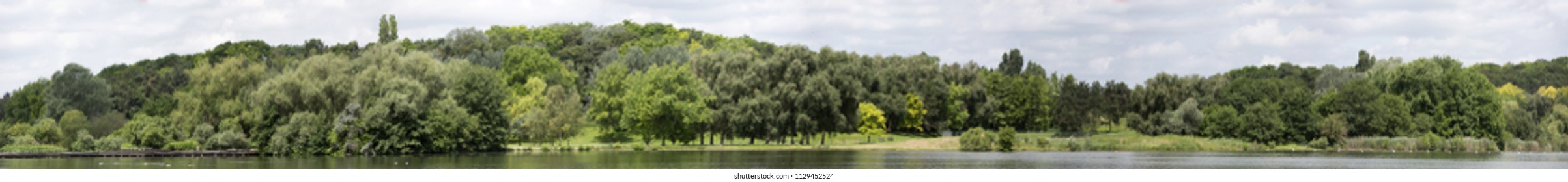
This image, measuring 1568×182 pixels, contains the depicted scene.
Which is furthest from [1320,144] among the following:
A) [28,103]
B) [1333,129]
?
[28,103]

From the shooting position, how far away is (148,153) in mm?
73500

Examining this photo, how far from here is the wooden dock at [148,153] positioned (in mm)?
70938

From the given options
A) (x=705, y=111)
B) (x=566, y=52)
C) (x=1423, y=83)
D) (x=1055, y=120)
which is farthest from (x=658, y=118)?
(x=566, y=52)

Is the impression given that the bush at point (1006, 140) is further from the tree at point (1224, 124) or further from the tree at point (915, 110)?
the tree at point (915, 110)

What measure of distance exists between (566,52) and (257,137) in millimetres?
86544

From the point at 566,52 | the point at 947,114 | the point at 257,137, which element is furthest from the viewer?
the point at 566,52

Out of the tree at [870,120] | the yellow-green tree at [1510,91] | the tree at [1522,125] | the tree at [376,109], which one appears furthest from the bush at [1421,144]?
the tree at [376,109]

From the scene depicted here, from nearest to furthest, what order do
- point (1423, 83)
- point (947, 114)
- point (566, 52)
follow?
point (1423, 83) → point (947, 114) → point (566, 52)

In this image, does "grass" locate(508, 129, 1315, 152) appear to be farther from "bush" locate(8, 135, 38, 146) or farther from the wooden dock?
"bush" locate(8, 135, 38, 146)

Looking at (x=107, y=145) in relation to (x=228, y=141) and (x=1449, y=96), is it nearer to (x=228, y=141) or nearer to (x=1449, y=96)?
(x=228, y=141)

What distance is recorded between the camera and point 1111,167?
60.7 metres

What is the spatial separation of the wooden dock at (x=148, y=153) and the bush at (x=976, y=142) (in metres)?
38.8

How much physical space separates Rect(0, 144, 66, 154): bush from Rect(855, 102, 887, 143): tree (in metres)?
48.0
